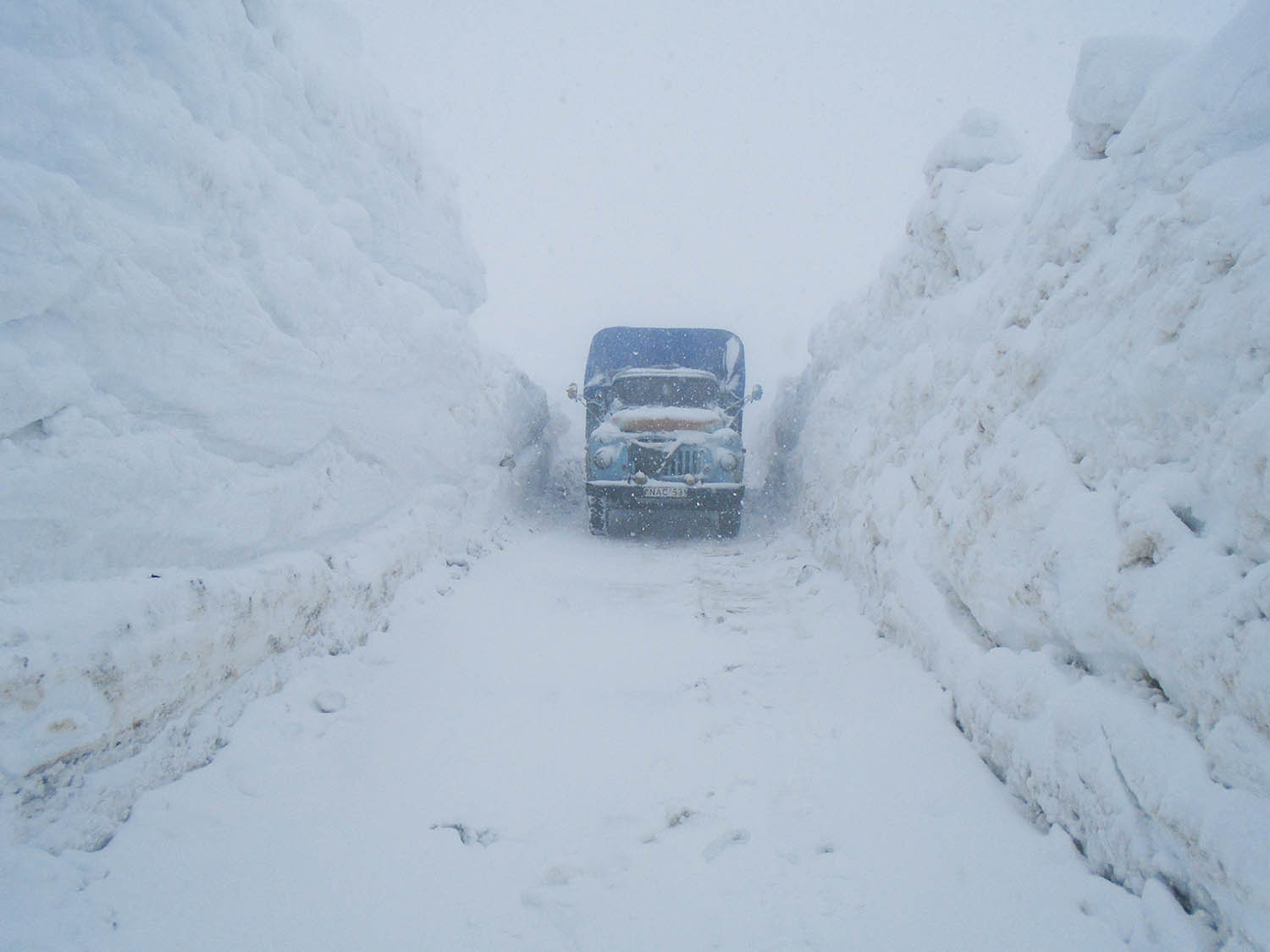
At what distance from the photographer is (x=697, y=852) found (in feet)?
7.99

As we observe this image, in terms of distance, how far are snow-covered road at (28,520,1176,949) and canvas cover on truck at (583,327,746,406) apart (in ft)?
21.8

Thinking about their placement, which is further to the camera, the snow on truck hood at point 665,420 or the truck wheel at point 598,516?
the truck wheel at point 598,516

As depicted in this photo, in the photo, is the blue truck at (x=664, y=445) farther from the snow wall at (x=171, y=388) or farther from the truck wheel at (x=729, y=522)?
the snow wall at (x=171, y=388)

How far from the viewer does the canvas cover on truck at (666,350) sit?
10.3m

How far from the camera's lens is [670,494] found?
7969mm

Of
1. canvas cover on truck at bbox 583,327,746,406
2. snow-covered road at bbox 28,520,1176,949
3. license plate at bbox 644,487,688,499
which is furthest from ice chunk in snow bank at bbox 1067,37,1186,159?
canvas cover on truck at bbox 583,327,746,406

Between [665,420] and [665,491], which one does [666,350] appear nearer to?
[665,420]

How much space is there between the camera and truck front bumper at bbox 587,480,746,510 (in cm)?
798

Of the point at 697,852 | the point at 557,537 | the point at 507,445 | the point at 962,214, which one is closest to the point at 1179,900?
the point at 697,852

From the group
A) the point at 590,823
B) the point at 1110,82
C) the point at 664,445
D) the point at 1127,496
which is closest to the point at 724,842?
the point at 590,823

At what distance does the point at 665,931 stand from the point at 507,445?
21.6ft

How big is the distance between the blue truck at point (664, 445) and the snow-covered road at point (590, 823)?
3859mm

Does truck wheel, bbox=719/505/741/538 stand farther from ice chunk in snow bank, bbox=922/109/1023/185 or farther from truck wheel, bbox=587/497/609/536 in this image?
ice chunk in snow bank, bbox=922/109/1023/185

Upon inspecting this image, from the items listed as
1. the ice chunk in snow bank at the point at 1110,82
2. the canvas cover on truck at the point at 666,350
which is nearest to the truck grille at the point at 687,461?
the canvas cover on truck at the point at 666,350
